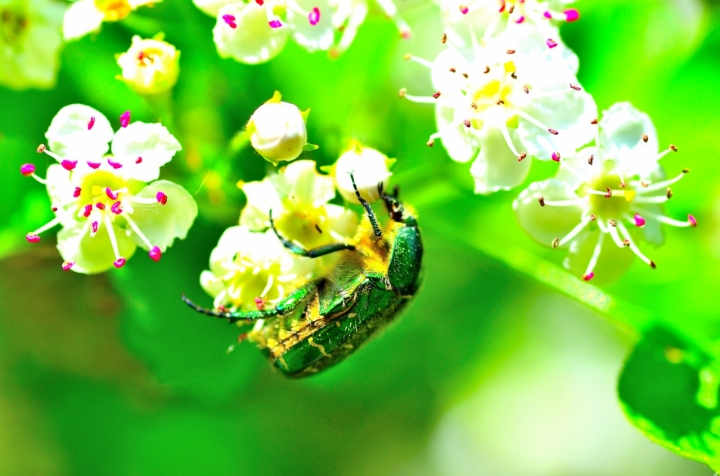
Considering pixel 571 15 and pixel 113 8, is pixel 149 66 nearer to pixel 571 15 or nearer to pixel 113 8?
pixel 113 8

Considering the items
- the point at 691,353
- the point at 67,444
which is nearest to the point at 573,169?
the point at 691,353

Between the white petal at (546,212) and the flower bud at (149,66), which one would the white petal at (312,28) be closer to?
the flower bud at (149,66)

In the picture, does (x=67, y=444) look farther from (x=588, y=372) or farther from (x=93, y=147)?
(x=588, y=372)

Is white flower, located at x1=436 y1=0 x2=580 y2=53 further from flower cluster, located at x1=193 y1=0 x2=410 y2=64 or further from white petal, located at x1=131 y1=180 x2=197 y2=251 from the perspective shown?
white petal, located at x1=131 y1=180 x2=197 y2=251

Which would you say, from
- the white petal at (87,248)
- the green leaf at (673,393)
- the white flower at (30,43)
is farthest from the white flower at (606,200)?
the white flower at (30,43)

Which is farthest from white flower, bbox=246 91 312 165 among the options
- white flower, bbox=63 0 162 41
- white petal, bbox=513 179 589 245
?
white petal, bbox=513 179 589 245

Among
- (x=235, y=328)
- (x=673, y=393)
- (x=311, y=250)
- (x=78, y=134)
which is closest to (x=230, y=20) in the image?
(x=78, y=134)
